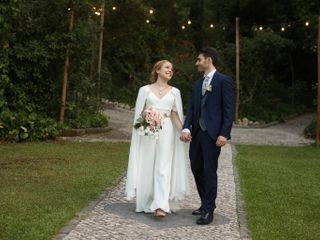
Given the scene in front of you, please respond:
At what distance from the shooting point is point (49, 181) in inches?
352

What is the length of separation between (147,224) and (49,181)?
113 inches

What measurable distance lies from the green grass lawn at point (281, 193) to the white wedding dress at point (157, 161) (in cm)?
99

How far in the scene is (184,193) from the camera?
711cm

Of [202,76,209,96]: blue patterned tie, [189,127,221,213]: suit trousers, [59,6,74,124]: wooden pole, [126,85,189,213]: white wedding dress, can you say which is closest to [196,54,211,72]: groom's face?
[202,76,209,96]: blue patterned tie

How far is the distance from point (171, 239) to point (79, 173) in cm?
416

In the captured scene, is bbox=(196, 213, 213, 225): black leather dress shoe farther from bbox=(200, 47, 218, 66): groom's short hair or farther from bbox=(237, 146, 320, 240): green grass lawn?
bbox=(200, 47, 218, 66): groom's short hair

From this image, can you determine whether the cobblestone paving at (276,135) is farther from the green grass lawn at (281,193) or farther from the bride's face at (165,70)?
the bride's face at (165,70)

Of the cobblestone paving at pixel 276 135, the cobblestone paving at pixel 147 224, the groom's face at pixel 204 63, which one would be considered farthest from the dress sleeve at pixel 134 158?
the cobblestone paving at pixel 276 135

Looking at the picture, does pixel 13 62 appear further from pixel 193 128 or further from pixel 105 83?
pixel 193 128

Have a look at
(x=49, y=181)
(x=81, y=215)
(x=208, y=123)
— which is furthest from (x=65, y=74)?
(x=208, y=123)

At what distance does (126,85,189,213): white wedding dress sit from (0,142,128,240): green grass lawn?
80 cm

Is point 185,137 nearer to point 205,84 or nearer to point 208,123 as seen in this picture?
point 208,123

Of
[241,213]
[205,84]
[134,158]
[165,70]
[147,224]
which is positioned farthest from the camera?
[241,213]

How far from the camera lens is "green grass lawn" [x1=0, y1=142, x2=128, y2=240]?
629cm
